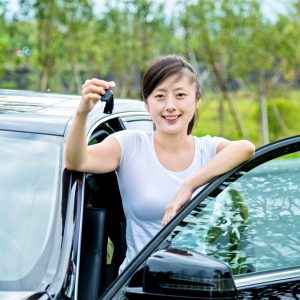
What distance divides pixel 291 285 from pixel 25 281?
81 centimetres

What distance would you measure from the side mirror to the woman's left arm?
1.62ft

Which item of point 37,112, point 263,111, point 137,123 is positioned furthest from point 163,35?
point 37,112

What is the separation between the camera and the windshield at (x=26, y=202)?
2.47 m

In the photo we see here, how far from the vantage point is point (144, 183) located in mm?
2873

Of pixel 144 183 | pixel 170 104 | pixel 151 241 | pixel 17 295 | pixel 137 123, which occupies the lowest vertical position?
pixel 17 295

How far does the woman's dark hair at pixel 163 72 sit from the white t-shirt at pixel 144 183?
19 centimetres

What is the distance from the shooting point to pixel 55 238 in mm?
2510

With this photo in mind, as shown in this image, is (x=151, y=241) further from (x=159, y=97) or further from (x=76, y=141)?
(x=159, y=97)

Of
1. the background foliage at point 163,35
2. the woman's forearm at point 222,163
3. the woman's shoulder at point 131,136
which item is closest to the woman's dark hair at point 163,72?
the woman's shoulder at point 131,136

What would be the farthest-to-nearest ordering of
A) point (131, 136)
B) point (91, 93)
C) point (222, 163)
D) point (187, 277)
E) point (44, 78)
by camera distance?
1. point (44, 78)
2. point (131, 136)
3. point (222, 163)
4. point (91, 93)
5. point (187, 277)

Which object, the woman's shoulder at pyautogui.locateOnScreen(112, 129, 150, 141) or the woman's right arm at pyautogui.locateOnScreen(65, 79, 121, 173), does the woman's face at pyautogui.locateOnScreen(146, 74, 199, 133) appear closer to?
the woman's shoulder at pyautogui.locateOnScreen(112, 129, 150, 141)

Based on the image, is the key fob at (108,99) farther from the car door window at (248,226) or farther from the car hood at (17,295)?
the car hood at (17,295)

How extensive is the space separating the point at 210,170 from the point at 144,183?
0.28 m

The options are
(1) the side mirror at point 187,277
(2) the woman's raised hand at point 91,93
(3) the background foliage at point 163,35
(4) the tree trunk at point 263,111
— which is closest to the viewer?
(1) the side mirror at point 187,277
